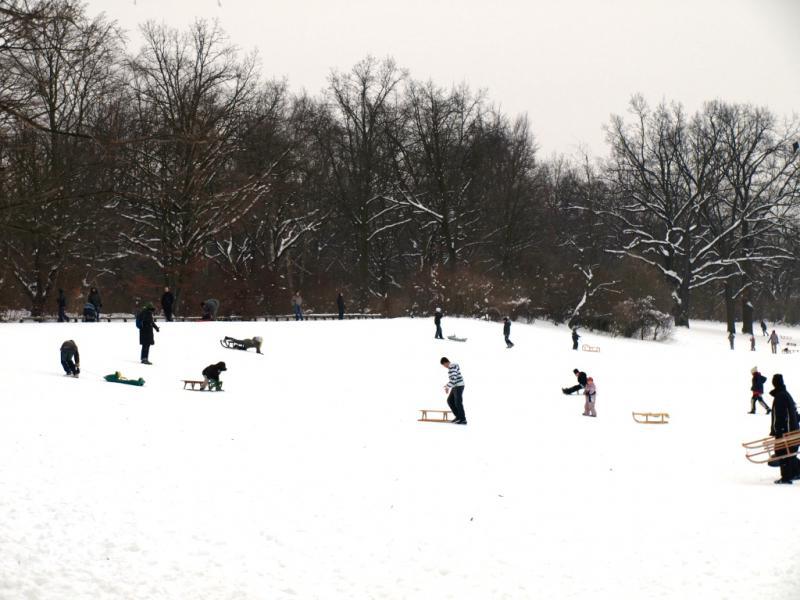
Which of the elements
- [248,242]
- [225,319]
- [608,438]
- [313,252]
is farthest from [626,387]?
[313,252]

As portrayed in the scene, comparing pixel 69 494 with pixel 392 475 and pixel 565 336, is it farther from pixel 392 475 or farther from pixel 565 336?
pixel 565 336

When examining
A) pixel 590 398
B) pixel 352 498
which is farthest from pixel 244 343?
pixel 352 498

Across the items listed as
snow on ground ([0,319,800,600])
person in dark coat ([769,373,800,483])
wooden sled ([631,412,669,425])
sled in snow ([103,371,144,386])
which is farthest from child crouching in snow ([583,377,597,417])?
sled in snow ([103,371,144,386])

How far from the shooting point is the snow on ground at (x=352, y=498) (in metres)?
9.86

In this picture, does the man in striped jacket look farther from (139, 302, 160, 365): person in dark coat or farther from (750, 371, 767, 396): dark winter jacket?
(750, 371, 767, 396): dark winter jacket

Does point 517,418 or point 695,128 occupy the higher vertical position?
point 695,128

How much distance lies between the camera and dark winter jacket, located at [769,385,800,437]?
15453mm

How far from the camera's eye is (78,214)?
38125 mm

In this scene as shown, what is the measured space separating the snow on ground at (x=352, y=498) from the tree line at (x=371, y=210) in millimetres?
16187

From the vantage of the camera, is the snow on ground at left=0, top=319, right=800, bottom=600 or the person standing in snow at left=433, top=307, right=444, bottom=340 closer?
the snow on ground at left=0, top=319, right=800, bottom=600

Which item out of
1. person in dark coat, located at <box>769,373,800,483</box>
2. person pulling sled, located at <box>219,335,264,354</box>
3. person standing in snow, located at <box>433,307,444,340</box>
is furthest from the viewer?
person standing in snow, located at <box>433,307,444,340</box>

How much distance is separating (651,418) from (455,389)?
27.5 ft

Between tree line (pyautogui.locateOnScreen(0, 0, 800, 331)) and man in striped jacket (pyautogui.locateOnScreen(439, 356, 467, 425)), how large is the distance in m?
17.6

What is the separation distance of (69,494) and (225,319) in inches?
1126
